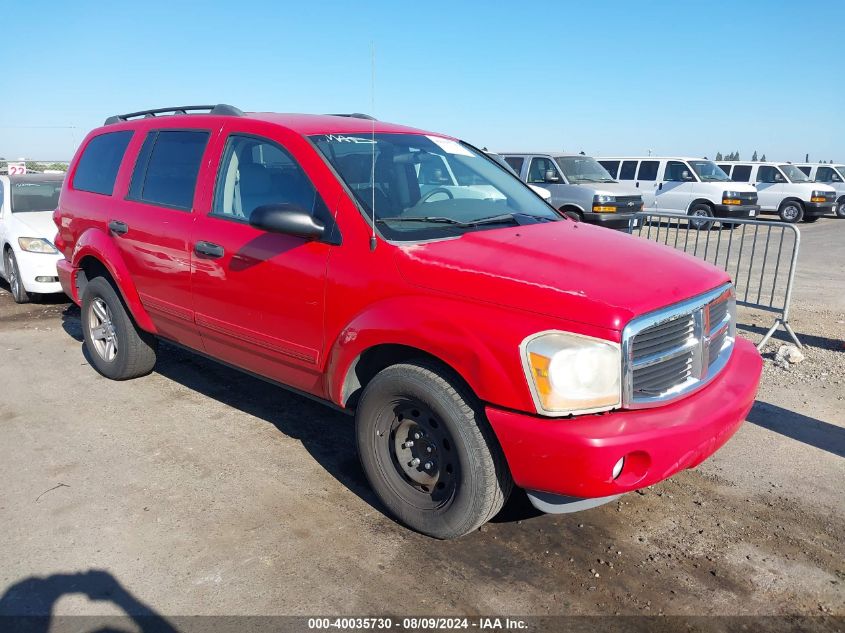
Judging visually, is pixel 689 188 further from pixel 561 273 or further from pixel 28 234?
pixel 561 273

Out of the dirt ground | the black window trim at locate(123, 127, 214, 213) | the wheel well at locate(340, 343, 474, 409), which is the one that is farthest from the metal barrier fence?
the black window trim at locate(123, 127, 214, 213)

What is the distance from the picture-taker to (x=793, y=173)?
72.6 feet

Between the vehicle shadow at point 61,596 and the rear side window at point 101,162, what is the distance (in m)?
3.10

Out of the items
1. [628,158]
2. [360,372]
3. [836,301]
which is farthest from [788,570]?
[628,158]

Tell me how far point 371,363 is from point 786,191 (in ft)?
71.9

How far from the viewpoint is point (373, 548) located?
10.5 feet

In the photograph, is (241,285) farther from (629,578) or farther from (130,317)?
(629,578)

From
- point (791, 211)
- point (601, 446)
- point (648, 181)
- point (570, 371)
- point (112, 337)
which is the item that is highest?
point (648, 181)

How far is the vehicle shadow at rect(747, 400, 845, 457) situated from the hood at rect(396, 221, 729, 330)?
1.77 metres

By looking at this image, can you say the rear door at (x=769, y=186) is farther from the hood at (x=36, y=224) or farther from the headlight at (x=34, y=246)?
the headlight at (x=34, y=246)

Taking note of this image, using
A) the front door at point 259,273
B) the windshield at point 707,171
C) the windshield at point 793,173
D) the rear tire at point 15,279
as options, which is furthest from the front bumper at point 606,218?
the front door at point 259,273

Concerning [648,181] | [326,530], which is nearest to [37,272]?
[326,530]

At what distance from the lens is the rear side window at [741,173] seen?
2203 centimetres

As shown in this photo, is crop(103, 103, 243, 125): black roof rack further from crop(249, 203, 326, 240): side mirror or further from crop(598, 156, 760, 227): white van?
crop(598, 156, 760, 227): white van
